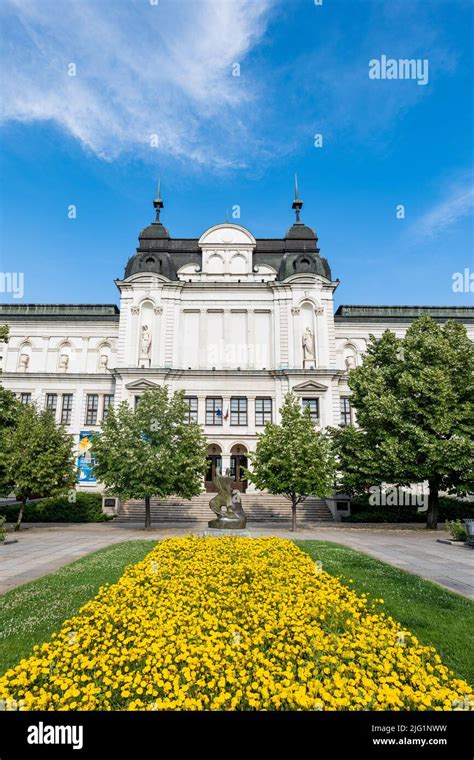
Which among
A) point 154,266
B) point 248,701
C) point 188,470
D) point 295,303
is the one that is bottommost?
point 248,701

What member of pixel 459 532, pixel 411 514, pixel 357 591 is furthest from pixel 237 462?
pixel 357 591

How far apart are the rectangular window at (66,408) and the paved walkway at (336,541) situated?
1662cm

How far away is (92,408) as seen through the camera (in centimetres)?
4484

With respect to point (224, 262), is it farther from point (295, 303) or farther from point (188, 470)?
point (188, 470)

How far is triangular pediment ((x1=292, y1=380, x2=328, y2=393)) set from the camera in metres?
41.3

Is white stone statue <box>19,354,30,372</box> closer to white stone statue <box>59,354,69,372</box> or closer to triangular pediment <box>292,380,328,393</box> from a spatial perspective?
white stone statue <box>59,354,69,372</box>

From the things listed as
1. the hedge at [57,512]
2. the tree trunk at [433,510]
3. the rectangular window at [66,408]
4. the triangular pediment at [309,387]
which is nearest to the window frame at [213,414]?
the triangular pediment at [309,387]

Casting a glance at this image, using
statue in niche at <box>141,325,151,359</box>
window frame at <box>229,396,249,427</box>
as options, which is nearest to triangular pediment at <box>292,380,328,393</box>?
window frame at <box>229,396,249,427</box>

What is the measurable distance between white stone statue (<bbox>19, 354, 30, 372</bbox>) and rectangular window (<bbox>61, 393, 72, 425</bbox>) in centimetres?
597

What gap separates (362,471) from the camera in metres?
27.3
